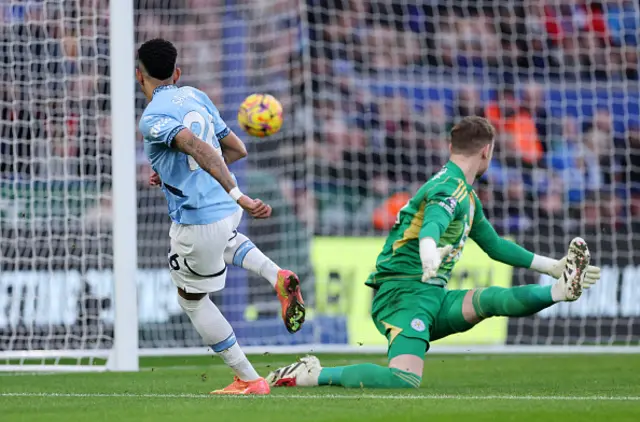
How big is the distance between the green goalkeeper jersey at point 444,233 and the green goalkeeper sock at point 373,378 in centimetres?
55

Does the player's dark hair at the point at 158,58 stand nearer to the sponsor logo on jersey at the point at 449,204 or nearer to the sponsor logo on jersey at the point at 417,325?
the sponsor logo on jersey at the point at 449,204

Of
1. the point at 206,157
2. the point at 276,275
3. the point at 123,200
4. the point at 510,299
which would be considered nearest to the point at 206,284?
the point at 276,275

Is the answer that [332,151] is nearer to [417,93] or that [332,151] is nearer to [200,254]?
[417,93]

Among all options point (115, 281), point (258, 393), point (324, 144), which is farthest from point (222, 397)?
point (324, 144)

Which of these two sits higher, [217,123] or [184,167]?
[217,123]

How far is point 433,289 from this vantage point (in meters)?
6.70

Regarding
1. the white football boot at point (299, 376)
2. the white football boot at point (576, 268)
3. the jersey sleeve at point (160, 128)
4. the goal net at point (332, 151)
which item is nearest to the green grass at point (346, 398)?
the white football boot at point (299, 376)

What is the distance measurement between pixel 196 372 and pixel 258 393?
287cm

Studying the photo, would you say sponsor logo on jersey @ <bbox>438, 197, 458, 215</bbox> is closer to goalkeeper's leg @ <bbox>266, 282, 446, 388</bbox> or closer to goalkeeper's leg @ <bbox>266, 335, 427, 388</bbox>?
goalkeeper's leg @ <bbox>266, 282, 446, 388</bbox>

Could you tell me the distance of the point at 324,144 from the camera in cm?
1473

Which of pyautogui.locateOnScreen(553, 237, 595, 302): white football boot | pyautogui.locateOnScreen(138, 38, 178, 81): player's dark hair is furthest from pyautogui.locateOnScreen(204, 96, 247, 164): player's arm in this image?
pyautogui.locateOnScreen(553, 237, 595, 302): white football boot

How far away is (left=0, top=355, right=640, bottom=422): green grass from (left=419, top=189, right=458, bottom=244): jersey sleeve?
809 millimetres

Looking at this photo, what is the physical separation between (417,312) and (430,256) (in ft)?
2.71

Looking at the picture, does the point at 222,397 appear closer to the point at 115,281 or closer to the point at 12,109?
the point at 115,281
